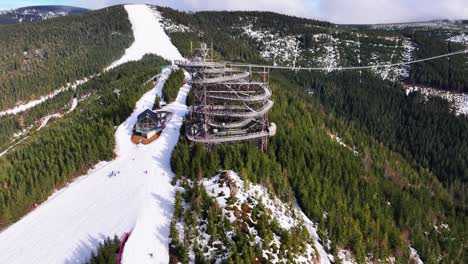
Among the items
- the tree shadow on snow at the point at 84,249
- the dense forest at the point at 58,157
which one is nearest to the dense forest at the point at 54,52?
the dense forest at the point at 58,157

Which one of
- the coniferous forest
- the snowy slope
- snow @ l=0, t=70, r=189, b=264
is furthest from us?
the coniferous forest

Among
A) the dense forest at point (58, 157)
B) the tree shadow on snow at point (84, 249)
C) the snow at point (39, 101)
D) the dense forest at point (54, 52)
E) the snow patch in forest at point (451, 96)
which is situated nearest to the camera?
the tree shadow on snow at point (84, 249)

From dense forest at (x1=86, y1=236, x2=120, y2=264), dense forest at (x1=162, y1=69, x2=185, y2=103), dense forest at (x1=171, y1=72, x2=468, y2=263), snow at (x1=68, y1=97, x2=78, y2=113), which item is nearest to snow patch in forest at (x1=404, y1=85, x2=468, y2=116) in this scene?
dense forest at (x1=171, y1=72, x2=468, y2=263)

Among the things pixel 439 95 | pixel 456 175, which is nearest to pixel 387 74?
pixel 439 95

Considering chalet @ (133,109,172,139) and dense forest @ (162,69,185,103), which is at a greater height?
dense forest @ (162,69,185,103)

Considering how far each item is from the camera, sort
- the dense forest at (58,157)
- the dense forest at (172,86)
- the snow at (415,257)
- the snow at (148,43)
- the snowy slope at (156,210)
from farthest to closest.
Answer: the snow at (148,43), the dense forest at (172,86), the snow at (415,257), the dense forest at (58,157), the snowy slope at (156,210)

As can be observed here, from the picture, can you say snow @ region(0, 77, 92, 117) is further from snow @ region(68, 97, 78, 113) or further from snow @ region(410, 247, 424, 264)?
snow @ region(410, 247, 424, 264)

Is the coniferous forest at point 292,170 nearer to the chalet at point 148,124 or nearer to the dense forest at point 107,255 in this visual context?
the dense forest at point 107,255

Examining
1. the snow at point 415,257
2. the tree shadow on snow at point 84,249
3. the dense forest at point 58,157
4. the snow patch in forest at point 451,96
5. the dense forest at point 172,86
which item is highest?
the dense forest at point 172,86
